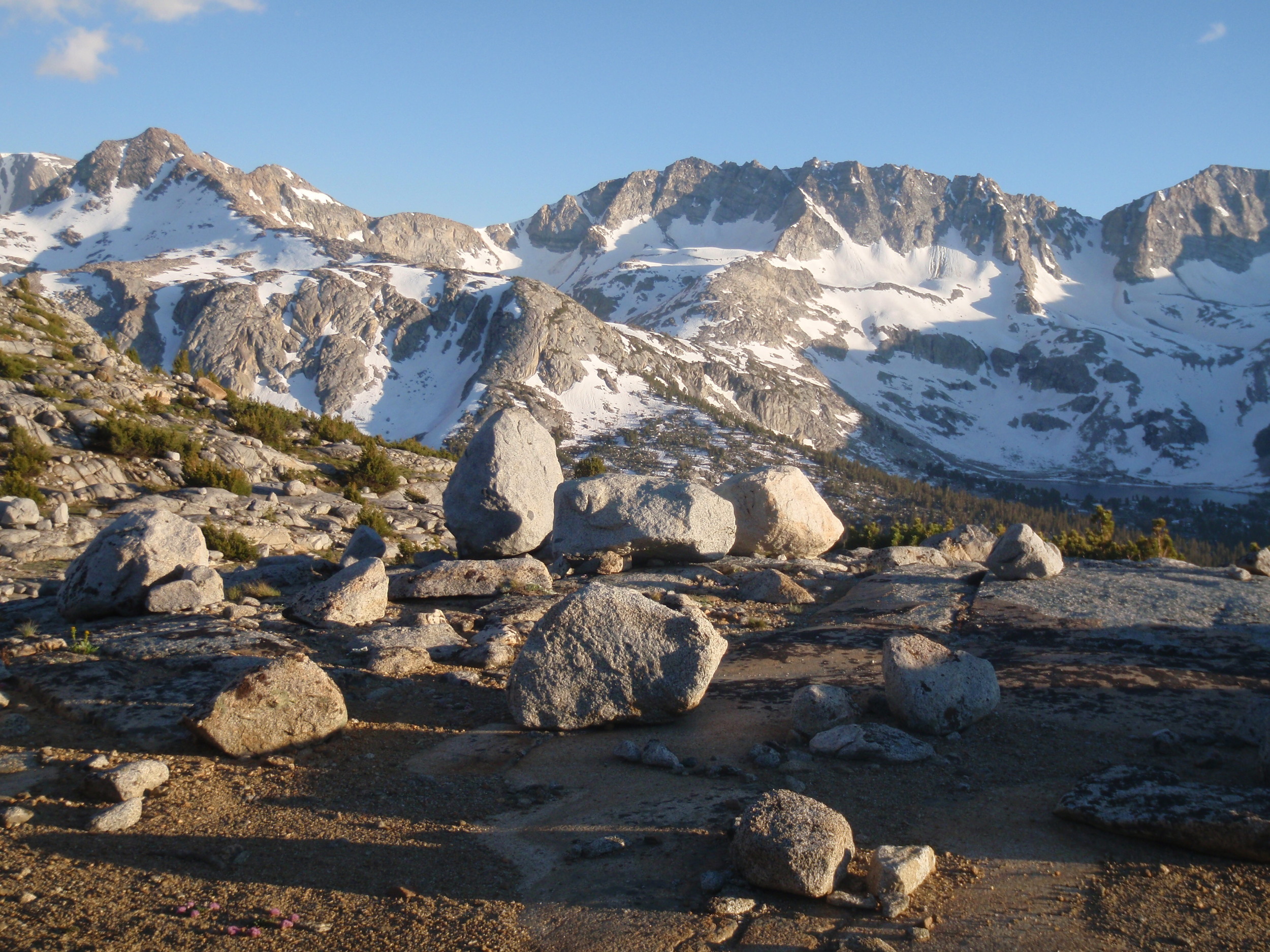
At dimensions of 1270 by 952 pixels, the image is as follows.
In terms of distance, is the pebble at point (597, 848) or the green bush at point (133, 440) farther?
the green bush at point (133, 440)

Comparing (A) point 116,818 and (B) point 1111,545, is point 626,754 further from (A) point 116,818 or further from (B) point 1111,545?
(B) point 1111,545

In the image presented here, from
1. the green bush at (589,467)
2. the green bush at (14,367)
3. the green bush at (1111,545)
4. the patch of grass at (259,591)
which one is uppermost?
the green bush at (14,367)

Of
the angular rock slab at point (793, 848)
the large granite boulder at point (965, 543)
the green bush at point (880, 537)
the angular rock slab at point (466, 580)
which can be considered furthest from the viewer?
the green bush at point (880, 537)

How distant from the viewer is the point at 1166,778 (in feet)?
20.2

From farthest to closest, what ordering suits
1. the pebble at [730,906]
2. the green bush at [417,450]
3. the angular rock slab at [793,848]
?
the green bush at [417,450], the angular rock slab at [793,848], the pebble at [730,906]

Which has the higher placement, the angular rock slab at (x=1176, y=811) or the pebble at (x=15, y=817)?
the pebble at (x=15, y=817)

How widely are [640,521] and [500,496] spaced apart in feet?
10.0

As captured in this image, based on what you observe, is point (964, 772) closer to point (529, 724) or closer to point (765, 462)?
point (529, 724)

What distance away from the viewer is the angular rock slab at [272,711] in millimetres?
7215

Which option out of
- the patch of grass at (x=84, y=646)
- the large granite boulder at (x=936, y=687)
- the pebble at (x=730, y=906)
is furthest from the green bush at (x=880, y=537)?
the pebble at (x=730, y=906)

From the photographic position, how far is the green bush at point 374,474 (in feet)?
86.1

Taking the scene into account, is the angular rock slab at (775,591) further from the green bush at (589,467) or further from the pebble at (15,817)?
the green bush at (589,467)

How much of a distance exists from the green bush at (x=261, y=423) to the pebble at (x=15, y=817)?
23552mm

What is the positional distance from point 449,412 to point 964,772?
193607mm
